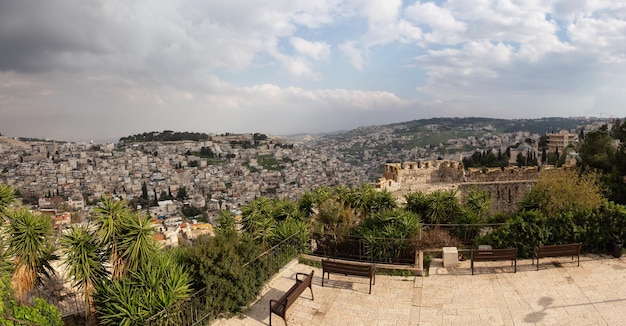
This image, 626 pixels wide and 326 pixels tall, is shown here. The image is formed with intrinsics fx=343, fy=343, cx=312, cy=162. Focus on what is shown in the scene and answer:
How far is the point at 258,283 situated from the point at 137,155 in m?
102

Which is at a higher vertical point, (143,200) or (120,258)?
(120,258)

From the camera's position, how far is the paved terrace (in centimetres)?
638

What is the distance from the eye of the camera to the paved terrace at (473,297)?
6379 millimetres

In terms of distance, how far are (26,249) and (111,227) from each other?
7.95ft

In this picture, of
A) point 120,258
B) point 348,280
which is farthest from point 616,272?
point 120,258

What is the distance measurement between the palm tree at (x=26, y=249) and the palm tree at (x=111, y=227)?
1.95 m

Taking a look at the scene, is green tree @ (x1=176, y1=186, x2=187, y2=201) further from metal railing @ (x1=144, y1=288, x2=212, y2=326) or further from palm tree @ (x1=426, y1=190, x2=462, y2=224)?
metal railing @ (x1=144, y1=288, x2=212, y2=326)

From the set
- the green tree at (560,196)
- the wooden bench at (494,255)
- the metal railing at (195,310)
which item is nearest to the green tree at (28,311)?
the metal railing at (195,310)

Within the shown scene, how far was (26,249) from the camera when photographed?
24.6 feet

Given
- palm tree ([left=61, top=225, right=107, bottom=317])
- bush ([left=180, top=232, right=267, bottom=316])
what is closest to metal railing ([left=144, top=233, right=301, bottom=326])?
bush ([left=180, top=232, right=267, bottom=316])

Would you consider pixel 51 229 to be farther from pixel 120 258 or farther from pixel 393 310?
pixel 393 310

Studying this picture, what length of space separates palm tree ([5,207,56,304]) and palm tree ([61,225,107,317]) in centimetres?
127

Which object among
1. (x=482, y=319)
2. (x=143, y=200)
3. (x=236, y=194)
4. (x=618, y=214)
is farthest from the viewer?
(x=236, y=194)

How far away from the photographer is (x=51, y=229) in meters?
8.09
